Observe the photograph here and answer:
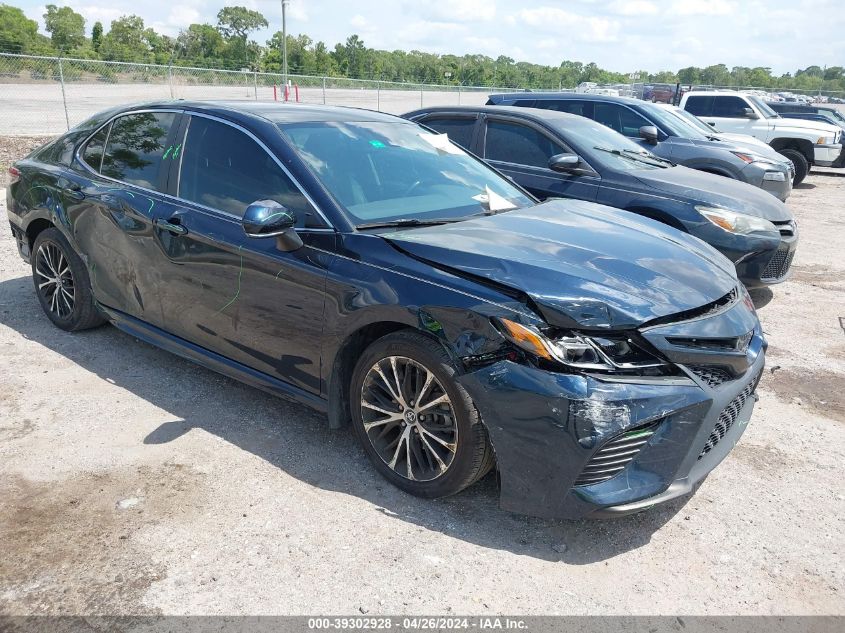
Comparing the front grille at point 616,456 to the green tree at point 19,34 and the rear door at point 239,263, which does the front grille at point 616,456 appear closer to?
the rear door at point 239,263

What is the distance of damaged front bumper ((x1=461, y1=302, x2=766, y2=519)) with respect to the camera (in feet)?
8.47

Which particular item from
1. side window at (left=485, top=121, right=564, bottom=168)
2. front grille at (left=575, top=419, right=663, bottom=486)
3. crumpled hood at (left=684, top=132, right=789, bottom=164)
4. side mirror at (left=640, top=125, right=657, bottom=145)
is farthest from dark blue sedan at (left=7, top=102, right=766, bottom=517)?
crumpled hood at (left=684, top=132, right=789, bottom=164)

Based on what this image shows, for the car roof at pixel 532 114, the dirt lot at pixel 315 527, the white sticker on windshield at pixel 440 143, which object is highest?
the car roof at pixel 532 114

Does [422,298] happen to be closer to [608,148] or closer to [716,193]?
[716,193]

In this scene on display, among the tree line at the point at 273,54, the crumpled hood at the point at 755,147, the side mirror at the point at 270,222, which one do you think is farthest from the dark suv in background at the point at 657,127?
the tree line at the point at 273,54

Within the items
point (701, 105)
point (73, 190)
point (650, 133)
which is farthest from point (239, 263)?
point (701, 105)

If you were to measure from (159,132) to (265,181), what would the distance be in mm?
1118

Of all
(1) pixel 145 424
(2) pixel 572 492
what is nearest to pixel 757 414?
(2) pixel 572 492

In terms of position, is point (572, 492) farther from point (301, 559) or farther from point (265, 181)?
point (265, 181)

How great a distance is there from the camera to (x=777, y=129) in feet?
51.0

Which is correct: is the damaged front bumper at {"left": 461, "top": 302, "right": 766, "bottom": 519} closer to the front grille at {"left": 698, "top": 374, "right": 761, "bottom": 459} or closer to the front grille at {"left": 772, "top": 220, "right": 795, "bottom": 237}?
the front grille at {"left": 698, "top": 374, "right": 761, "bottom": 459}

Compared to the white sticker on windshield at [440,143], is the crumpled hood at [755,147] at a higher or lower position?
lower

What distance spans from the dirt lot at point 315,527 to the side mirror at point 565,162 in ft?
9.05

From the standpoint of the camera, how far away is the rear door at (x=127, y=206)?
13.4ft
